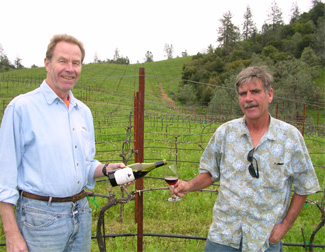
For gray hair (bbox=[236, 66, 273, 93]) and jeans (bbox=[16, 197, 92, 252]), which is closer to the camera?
jeans (bbox=[16, 197, 92, 252])

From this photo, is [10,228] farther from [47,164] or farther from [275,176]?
[275,176]

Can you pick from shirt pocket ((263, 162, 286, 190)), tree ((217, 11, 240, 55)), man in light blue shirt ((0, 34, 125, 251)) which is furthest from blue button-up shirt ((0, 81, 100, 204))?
tree ((217, 11, 240, 55))

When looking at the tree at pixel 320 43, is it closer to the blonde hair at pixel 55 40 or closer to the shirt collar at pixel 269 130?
the shirt collar at pixel 269 130

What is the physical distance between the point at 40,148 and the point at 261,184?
138cm

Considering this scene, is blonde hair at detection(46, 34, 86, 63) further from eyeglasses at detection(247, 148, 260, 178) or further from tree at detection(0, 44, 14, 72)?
tree at detection(0, 44, 14, 72)

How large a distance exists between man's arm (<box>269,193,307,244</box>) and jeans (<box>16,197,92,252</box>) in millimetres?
1270

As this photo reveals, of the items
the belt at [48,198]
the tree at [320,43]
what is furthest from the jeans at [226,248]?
the tree at [320,43]

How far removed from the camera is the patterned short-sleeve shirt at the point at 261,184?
170cm

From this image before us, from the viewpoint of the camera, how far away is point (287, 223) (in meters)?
1.73

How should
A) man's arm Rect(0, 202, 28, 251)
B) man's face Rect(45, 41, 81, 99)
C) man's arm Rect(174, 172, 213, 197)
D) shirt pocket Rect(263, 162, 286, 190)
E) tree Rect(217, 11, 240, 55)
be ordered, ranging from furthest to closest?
tree Rect(217, 11, 240, 55) → man's arm Rect(174, 172, 213, 197) → shirt pocket Rect(263, 162, 286, 190) → man's face Rect(45, 41, 81, 99) → man's arm Rect(0, 202, 28, 251)

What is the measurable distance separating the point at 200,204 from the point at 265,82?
3224 millimetres

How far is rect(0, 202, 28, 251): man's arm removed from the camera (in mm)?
1411

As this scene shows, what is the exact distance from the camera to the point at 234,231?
1752 mm

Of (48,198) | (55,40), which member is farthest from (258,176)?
(55,40)
